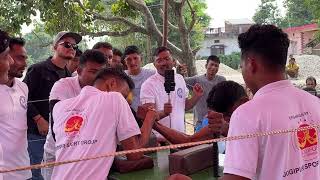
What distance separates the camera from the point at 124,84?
227 cm

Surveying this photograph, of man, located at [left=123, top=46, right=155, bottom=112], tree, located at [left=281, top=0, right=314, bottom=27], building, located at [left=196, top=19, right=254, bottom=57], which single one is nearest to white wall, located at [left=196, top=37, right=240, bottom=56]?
building, located at [left=196, top=19, right=254, bottom=57]

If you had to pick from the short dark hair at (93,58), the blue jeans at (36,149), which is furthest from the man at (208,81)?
the short dark hair at (93,58)

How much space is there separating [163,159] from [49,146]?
75 centimetres

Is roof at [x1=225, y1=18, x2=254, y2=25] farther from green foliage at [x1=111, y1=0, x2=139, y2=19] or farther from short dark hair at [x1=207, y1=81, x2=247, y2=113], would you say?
short dark hair at [x1=207, y1=81, x2=247, y2=113]

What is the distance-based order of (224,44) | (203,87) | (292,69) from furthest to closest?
(224,44), (292,69), (203,87)

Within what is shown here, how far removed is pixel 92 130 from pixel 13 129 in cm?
82

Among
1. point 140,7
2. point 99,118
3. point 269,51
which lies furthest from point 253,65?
Result: point 140,7

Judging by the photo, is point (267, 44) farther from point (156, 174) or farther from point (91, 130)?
point (156, 174)

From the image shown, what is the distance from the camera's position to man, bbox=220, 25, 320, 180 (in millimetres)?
1379

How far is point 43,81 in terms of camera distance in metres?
3.41

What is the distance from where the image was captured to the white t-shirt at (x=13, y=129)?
2.48 meters

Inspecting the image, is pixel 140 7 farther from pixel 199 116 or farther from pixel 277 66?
pixel 277 66

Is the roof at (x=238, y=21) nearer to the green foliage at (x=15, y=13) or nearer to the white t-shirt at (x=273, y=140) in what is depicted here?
the green foliage at (x=15, y=13)

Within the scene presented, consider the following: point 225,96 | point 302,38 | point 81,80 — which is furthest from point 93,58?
point 302,38
